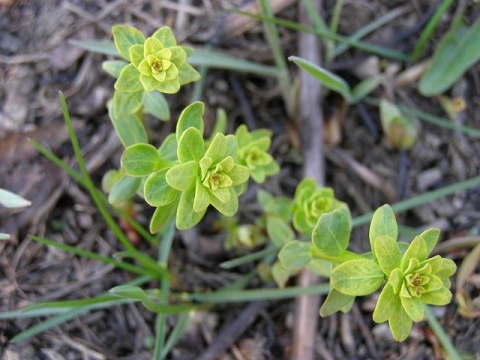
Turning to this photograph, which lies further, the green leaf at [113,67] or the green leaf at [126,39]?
the green leaf at [113,67]

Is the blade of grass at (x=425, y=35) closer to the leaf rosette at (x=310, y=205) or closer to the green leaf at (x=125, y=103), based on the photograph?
the leaf rosette at (x=310, y=205)

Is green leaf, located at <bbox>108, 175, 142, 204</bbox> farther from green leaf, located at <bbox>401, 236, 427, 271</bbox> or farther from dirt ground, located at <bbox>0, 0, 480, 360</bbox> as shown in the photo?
green leaf, located at <bbox>401, 236, 427, 271</bbox>

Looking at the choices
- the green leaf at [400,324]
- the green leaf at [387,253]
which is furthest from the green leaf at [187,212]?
the green leaf at [400,324]

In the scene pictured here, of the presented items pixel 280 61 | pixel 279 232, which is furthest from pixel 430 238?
pixel 280 61

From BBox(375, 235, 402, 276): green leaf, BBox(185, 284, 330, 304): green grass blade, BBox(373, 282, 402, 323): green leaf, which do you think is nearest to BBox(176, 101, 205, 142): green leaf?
BBox(375, 235, 402, 276): green leaf

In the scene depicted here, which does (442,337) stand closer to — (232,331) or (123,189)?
(232,331)

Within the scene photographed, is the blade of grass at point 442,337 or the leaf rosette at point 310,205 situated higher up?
the leaf rosette at point 310,205

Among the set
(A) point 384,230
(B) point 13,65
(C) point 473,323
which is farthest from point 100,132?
(C) point 473,323
